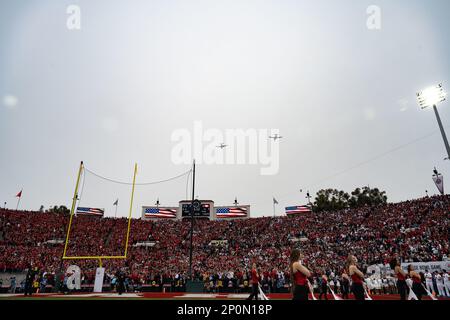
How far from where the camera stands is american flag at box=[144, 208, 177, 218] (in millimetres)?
52125

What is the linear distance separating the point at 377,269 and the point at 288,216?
27.0 m

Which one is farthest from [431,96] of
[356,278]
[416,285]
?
[356,278]

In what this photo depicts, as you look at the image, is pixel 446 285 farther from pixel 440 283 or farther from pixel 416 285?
pixel 416 285

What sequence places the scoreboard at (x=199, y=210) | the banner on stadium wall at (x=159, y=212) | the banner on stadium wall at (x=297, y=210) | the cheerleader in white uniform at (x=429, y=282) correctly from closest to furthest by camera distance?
the cheerleader in white uniform at (x=429, y=282) → the banner on stadium wall at (x=297, y=210) → the scoreboard at (x=199, y=210) → the banner on stadium wall at (x=159, y=212)

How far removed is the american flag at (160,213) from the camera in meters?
52.1

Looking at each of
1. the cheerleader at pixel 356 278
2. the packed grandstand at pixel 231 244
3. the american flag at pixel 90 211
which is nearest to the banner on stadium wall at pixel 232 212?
the packed grandstand at pixel 231 244

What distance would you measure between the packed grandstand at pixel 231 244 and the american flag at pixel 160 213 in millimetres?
1569

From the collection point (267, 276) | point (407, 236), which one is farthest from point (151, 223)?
point (407, 236)

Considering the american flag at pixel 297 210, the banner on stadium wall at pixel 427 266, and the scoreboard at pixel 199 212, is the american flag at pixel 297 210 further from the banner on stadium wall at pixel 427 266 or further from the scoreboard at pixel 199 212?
the banner on stadium wall at pixel 427 266

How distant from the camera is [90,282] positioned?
81.4 ft

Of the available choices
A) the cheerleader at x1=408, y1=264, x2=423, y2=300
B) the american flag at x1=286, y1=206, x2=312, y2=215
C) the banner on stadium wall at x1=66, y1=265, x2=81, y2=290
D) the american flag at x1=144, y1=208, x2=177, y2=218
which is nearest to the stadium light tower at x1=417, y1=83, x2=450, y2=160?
the cheerleader at x1=408, y1=264, x2=423, y2=300

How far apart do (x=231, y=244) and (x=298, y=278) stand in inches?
1508
